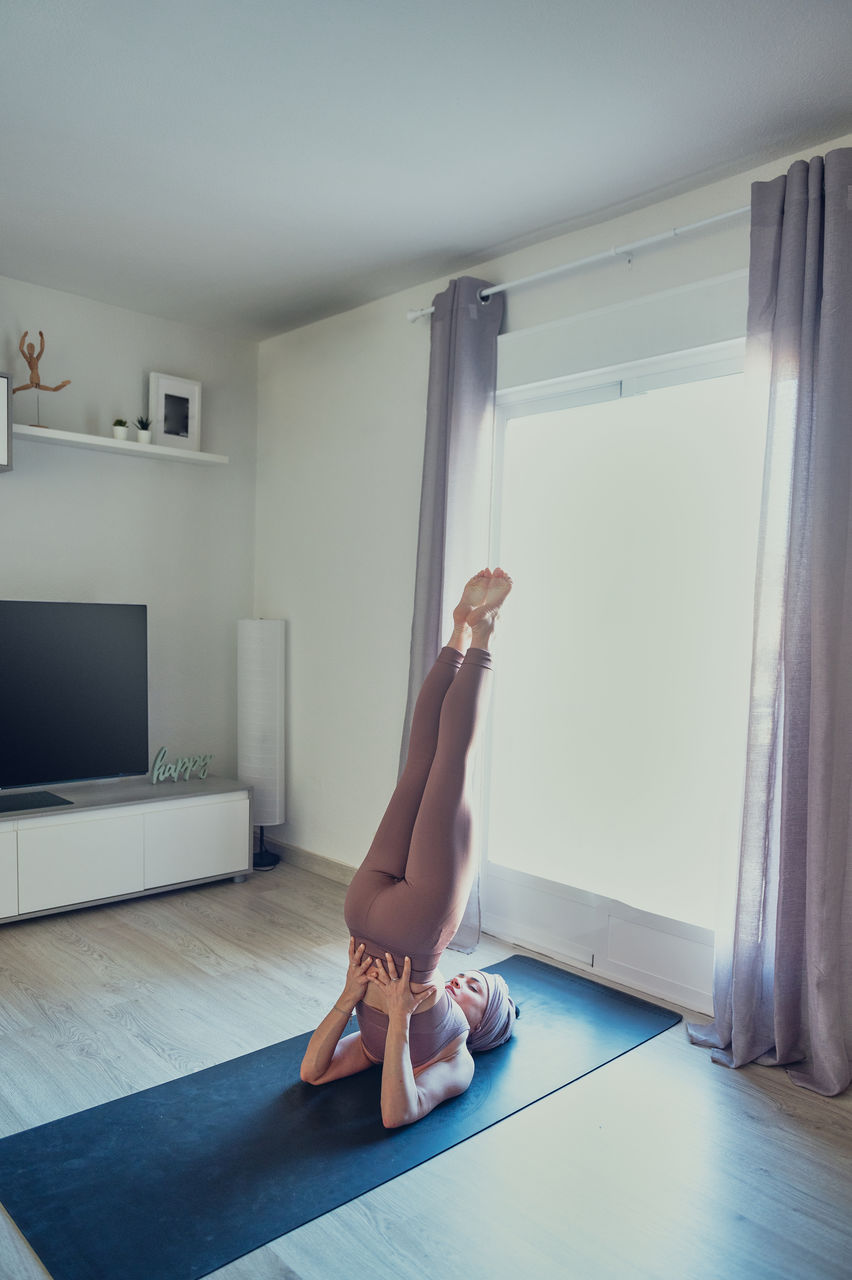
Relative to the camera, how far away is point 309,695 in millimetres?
4480

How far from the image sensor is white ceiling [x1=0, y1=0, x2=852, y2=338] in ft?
7.01

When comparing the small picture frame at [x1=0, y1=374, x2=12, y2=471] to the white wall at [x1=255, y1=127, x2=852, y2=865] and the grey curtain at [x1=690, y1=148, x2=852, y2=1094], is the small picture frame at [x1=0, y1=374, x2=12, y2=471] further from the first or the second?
the grey curtain at [x1=690, y1=148, x2=852, y2=1094]

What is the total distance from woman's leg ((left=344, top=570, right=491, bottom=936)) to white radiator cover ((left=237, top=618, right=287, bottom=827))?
192 cm

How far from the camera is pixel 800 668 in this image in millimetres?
2523

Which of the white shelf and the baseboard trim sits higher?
the white shelf

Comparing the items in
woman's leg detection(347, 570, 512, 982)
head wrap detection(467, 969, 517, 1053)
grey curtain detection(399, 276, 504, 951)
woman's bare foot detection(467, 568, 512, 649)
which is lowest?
head wrap detection(467, 969, 517, 1053)

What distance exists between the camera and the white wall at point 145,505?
13.2ft

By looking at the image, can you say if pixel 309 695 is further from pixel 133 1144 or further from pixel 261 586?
pixel 133 1144

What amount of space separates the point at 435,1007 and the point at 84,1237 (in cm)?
91

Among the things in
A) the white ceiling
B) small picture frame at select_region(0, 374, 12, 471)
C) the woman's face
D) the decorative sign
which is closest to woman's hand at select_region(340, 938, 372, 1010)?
the woman's face

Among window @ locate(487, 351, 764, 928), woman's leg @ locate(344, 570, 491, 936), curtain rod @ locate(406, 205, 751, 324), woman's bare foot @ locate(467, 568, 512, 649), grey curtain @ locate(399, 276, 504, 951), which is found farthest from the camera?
grey curtain @ locate(399, 276, 504, 951)

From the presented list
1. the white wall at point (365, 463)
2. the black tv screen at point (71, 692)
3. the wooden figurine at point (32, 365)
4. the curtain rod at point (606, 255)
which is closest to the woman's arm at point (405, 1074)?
the white wall at point (365, 463)

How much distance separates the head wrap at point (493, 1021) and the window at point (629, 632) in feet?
2.30

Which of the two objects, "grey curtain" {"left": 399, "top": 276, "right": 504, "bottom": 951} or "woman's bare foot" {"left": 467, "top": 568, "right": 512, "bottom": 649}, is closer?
"woman's bare foot" {"left": 467, "top": 568, "right": 512, "bottom": 649}
